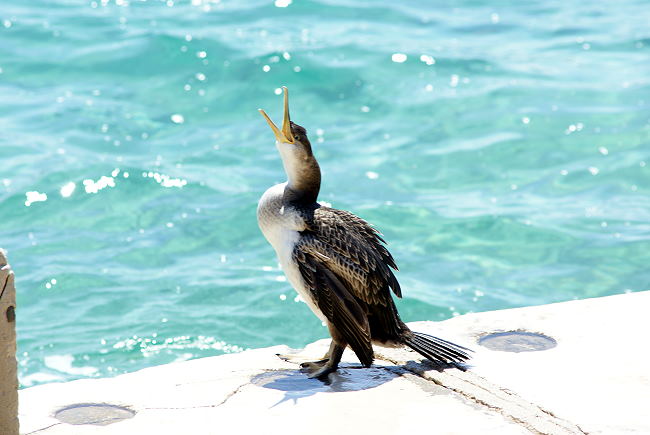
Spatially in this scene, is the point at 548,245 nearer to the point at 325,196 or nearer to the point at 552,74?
the point at 325,196

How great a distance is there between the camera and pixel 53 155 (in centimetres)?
887

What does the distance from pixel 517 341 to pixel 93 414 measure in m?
1.78

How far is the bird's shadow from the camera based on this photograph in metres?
4.04

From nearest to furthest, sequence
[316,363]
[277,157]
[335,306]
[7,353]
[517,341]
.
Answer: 1. [7,353]
2. [335,306]
3. [316,363]
4. [517,341]
5. [277,157]

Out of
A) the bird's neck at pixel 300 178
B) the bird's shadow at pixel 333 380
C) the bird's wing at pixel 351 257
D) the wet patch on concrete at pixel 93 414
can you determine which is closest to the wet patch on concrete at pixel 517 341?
the bird's shadow at pixel 333 380

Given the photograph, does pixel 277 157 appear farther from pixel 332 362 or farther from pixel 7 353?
pixel 7 353

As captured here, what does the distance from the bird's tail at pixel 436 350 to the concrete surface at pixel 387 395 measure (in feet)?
0.17

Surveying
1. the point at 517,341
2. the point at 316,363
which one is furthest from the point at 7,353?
the point at 517,341

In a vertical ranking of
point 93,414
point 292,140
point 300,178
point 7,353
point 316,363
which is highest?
point 292,140

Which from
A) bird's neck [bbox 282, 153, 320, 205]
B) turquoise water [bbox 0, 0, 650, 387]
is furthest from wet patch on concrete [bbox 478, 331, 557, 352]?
turquoise water [bbox 0, 0, 650, 387]

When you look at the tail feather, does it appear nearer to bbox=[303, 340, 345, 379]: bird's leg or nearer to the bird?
the bird

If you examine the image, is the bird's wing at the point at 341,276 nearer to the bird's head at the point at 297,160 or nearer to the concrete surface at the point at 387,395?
the bird's head at the point at 297,160

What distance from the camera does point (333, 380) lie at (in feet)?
13.6

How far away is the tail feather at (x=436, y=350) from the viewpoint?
425cm
